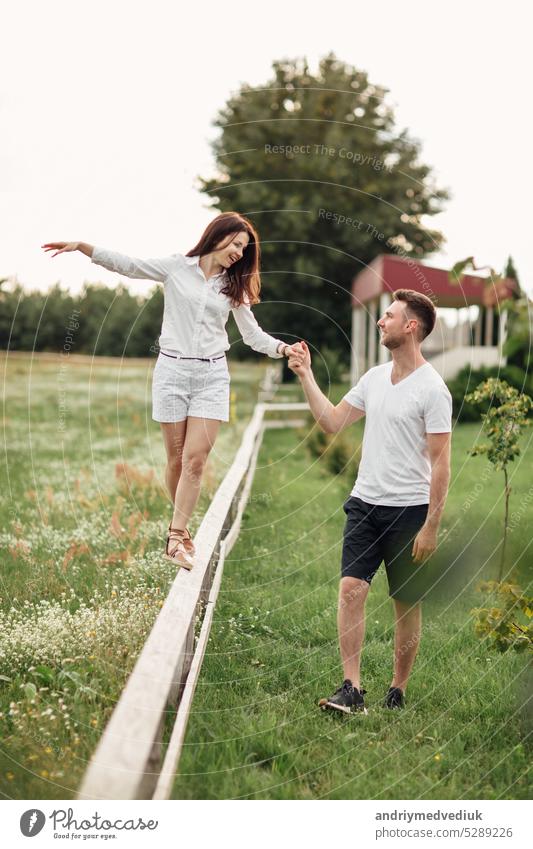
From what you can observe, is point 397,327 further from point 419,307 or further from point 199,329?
point 199,329

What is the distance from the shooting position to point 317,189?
24750 mm

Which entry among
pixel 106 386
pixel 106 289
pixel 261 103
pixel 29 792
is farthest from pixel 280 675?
pixel 261 103

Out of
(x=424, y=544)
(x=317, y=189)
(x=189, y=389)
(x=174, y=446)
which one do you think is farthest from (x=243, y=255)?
(x=317, y=189)

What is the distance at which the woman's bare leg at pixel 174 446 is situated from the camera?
488 centimetres

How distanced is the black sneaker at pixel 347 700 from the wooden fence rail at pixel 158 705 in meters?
0.65

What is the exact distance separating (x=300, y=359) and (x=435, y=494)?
110 centimetres

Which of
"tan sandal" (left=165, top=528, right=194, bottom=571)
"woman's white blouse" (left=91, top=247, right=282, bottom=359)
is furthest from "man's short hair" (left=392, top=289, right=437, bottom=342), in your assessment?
"tan sandal" (left=165, top=528, right=194, bottom=571)

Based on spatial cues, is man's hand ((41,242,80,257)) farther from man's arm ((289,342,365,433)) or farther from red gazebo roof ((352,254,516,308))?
red gazebo roof ((352,254,516,308))

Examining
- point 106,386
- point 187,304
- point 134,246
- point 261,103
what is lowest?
point 106,386

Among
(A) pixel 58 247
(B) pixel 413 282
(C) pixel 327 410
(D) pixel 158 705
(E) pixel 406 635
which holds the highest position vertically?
(B) pixel 413 282

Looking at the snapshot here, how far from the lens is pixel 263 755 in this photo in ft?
12.3

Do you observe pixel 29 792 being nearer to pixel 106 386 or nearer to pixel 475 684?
pixel 475 684

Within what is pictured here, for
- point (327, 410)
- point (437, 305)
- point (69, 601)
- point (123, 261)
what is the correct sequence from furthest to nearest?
point (437, 305) < point (69, 601) < point (327, 410) < point (123, 261)

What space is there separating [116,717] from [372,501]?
5.94 ft
